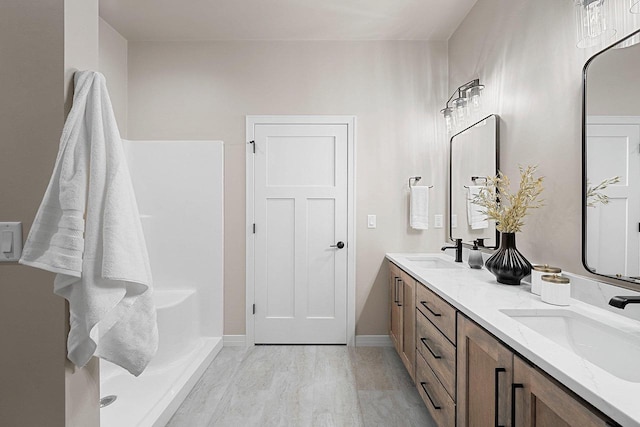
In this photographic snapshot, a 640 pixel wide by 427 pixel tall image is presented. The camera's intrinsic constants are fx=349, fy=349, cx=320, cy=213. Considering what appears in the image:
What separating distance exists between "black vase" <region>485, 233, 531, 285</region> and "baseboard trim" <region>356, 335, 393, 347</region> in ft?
5.12

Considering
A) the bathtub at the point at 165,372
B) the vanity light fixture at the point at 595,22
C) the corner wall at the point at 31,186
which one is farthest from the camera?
the bathtub at the point at 165,372

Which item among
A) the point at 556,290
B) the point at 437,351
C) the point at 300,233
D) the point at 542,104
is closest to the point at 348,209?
the point at 300,233

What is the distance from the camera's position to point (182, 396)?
7.33 ft

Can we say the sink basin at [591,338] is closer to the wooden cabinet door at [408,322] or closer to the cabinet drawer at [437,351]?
the cabinet drawer at [437,351]

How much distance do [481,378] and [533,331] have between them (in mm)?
291

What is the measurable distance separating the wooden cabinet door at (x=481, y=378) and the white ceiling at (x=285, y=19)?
2327 millimetres

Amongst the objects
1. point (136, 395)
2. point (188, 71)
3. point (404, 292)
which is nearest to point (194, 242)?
point (136, 395)

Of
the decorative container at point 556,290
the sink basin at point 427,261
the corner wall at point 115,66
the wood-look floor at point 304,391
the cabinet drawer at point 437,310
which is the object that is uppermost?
the corner wall at point 115,66

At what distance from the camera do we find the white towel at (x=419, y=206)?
306cm

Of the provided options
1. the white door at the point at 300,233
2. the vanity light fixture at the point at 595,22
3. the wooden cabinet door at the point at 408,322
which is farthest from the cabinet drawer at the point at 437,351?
the vanity light fixture at the point at 595,22

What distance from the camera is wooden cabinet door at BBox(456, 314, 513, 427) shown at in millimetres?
1146

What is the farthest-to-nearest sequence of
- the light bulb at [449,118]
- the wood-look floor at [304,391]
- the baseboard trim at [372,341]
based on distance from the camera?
the baseboard trim at [372,341]
the light bulb at [449,118]
the wood-look floor at [304,391]

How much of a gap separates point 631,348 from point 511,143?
4.53 ft

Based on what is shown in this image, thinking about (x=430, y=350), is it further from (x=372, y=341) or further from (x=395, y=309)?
(x=372, y=341)
